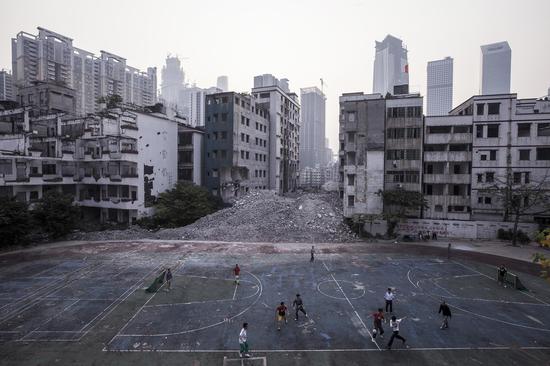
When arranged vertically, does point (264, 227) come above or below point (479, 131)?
below

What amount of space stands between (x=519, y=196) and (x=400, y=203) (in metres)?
13.5

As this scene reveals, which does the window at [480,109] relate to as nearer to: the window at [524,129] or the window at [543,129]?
the window at [524,129]

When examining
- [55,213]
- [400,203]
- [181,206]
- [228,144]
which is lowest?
[55,213]

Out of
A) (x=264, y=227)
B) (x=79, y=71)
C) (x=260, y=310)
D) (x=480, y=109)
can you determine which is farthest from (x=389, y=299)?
(x=79, y=71)

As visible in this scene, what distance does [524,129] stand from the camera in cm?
4284

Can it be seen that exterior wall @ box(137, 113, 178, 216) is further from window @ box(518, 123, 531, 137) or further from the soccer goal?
window @ box(518, 123, 531, 137)

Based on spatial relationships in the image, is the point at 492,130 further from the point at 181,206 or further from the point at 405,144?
the point at 181,206

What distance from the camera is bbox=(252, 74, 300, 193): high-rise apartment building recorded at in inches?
3000

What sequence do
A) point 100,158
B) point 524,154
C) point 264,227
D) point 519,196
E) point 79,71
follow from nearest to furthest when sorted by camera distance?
point 519,196 → point 524,154 → point 264,227 → point 100,158 → point 79,71

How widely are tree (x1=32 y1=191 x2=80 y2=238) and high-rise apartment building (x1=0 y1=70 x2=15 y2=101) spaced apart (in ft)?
249

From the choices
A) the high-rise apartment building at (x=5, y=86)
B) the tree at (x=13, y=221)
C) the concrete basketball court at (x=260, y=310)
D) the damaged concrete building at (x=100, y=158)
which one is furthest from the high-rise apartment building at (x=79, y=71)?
the concrete basketball court at (x=260, y=310)

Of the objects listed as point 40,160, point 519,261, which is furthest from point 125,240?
point 519,261

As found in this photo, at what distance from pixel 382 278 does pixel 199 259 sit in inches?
706

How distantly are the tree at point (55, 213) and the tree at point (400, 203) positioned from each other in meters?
41.4
